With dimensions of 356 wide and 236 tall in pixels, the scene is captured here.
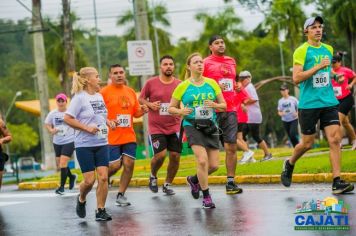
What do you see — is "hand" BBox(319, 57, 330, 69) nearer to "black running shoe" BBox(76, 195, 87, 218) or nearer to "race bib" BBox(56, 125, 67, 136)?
"black running shoe" BBox(76, 195, 87, 218)

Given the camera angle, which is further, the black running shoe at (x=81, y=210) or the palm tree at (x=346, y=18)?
the palm tree at (x=346, y=18)

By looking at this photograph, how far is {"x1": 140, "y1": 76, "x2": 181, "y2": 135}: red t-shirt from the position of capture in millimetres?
12031

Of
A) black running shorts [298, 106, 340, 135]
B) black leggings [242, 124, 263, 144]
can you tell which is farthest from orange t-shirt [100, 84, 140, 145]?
black leggings [242, 124, 263, 144]

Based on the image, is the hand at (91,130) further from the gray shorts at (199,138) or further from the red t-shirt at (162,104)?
the red t-shirt at (162,104)

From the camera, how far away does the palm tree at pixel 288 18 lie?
62.9 m

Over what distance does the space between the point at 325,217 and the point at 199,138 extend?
Result: 115 inches

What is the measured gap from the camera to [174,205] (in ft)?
35.1

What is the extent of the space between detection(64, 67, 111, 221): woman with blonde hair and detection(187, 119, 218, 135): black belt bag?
1.19 m

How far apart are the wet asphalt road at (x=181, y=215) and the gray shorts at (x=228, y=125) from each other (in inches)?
32.0

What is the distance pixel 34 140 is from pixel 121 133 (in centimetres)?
8931

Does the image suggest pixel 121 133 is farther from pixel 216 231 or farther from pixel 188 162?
pixel 188 162

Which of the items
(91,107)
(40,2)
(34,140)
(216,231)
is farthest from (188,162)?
(34,140)

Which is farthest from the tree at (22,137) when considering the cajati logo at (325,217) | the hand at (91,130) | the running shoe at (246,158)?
the cajati logo at (325,217)

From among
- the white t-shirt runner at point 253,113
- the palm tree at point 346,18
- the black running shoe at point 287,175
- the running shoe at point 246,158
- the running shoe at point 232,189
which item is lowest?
the running shoe at point 246,158
